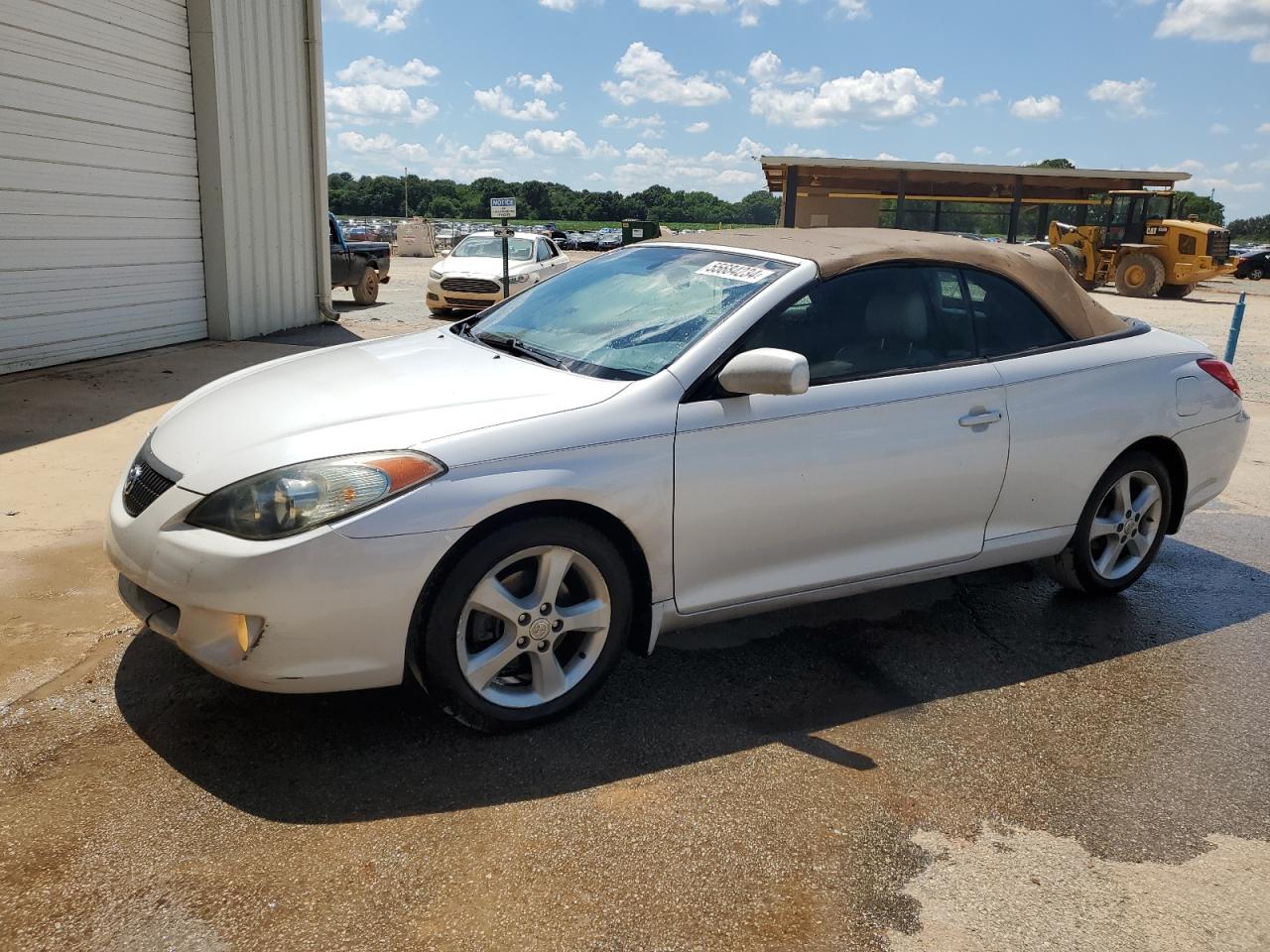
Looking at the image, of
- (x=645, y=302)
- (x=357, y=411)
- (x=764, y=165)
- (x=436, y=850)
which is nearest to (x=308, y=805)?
(x=436, y=850)

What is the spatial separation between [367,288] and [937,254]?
49.1 feet

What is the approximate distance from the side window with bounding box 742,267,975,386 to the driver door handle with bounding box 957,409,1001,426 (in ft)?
0.77

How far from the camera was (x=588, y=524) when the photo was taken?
323 centimetres

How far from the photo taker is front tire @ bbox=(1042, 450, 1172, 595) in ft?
14.7

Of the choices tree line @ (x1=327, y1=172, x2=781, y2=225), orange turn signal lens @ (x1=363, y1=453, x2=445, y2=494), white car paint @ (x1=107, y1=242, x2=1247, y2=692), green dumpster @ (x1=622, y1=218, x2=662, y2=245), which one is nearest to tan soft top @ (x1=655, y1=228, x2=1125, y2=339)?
white car paint @ (x1=107, y1=242, x2=1247, y2=692)

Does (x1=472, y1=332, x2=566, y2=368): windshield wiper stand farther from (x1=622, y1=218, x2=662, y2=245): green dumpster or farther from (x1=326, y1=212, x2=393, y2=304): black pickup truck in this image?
(x1=622, y1=218, x2=662, y2=245): green dumpster

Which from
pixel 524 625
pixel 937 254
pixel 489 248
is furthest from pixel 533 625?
pixel 489 248

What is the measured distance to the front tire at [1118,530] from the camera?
14.7 ft

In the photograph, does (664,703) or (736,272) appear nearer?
(664,703)

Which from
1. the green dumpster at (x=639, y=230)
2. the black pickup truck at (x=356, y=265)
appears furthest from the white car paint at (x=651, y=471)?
the green dumpster at (x=639, y=230)

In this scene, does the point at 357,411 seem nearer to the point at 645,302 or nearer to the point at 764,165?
the point at 645,302

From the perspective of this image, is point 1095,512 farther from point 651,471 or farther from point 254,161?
point 254,161

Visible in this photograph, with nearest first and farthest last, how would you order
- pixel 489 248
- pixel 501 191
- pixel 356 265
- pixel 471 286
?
pixel 471 286
pixel 356 265
pixel 489 248
pixel 501 191

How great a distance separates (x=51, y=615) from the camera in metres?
3.93
